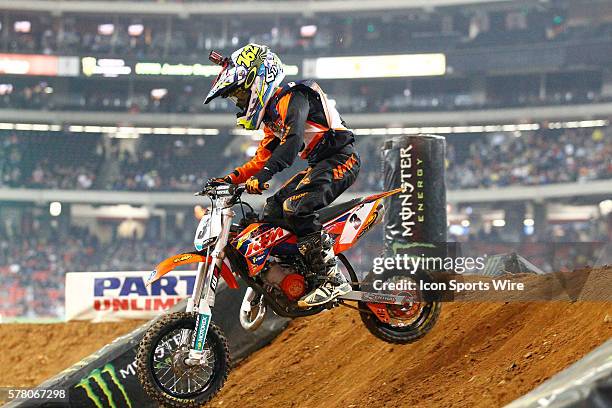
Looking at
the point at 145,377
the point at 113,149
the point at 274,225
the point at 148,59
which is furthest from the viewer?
the point at 148,59

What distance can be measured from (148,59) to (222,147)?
14.6 ft

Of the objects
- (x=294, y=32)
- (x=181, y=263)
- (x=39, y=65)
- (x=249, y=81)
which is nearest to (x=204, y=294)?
(x=181, y=263)

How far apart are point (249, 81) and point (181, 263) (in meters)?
1.44

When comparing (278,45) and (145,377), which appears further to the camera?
(278,45)

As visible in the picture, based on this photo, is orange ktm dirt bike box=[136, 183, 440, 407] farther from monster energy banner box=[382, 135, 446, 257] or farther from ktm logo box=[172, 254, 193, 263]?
monster energy banner box=[382, 135, 446, 257]

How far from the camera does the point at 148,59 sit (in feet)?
90.8

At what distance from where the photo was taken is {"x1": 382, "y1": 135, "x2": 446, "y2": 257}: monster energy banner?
301 inches

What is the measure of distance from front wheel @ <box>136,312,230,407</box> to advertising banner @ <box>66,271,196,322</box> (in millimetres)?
4173

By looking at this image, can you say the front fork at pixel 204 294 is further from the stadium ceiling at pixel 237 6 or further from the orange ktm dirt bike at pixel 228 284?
the stadium ceiling at pixel 237 6

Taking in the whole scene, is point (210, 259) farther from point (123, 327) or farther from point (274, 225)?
point (123, 327)

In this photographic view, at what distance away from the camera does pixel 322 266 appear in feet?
19.6

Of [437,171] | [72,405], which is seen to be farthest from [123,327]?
[437,171]

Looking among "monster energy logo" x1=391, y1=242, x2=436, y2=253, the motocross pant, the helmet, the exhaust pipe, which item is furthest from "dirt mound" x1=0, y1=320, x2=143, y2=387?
the helmet

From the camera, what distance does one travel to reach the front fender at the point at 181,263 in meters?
5.54
